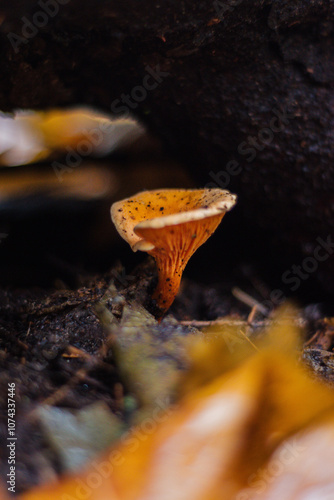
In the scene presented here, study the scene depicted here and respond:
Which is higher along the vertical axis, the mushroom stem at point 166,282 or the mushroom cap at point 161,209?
the mushroom cap at point 161,209

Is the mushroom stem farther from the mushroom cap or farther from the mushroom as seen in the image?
the mushroom cap

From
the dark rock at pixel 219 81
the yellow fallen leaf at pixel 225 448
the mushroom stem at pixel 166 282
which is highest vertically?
the dark rock at pixel 219 81

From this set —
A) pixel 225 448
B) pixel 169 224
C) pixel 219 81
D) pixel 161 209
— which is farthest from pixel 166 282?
pixel 219 81

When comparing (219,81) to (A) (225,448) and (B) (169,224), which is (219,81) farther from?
(A) (225,448)

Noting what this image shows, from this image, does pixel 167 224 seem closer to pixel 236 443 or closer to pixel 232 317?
pixel 236 443

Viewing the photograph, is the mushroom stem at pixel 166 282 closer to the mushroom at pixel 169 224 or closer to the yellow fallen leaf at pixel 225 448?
the mushroom at pixel 169 224

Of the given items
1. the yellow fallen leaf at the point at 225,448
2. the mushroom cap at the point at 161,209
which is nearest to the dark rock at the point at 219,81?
the mushroom cap at the point at 161,209

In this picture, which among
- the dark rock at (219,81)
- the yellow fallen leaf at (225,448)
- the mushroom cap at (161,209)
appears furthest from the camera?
the dark rock at (219,81)

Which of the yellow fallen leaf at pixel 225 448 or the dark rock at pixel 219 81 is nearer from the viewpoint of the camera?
the yellow fallen leaf at pixel 225 448

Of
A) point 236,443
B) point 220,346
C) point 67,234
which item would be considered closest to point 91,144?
point 67,234
